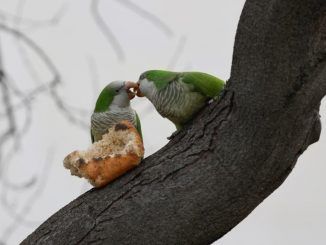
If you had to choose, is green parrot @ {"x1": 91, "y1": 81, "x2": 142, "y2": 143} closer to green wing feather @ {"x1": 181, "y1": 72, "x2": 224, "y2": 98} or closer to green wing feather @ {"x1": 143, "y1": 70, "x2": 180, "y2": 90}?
green wing feather @ {"x1": 143, "y1": 70, "x2": 180, "y2": 90}

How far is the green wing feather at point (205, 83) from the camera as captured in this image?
1.55m

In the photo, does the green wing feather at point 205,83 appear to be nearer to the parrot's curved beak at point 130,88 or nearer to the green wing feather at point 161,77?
the green wing feather at point 161,77

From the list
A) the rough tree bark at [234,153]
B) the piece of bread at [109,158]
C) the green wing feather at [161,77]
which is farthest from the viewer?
the green wing feather at [161,77]

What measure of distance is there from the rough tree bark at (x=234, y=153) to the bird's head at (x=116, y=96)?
47cm

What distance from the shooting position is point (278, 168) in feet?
4.42

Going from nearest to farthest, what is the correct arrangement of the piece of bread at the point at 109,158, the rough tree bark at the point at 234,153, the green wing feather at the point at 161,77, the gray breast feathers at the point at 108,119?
1. the rough tree bark at the point at 234,153
2. the piece of bread at the point at 109,158
3. the green wing feather at the point at 161,77
4. the gray breast feathers at the point at 108,119

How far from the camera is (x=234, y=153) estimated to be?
4.41 ft

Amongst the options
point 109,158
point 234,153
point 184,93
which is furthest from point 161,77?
point 234,153

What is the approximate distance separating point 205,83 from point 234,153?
28 centimetres

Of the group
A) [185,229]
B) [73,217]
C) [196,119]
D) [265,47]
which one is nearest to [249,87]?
[265,47]

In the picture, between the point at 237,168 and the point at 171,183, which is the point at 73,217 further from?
the point at 237,168

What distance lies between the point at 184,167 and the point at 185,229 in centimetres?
14

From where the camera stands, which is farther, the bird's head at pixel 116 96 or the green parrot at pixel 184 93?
the bird's head at pixel 116 96

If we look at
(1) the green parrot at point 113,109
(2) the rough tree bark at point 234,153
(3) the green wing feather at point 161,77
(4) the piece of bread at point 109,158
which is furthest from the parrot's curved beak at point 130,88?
(2) the rough tree bark at point 234,153
